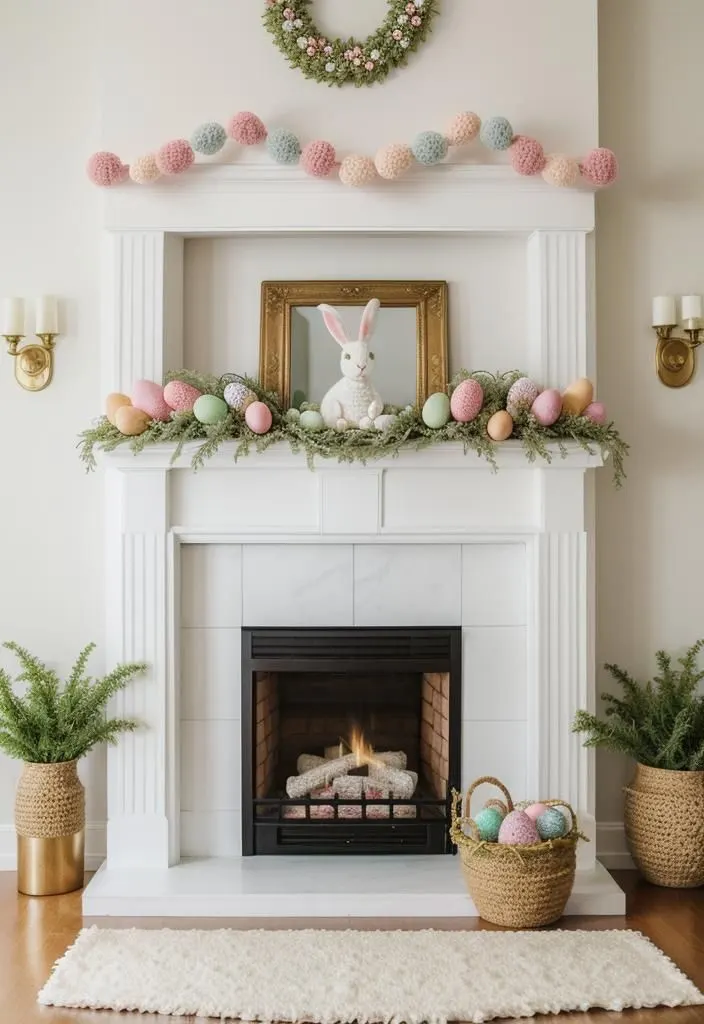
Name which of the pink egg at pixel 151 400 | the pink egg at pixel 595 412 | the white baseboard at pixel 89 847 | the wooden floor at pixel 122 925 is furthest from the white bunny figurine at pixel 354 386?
the white baseboard at pixel 89 847

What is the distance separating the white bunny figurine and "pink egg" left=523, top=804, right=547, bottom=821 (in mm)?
1200

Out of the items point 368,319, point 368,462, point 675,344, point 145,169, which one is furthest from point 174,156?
point 675,344

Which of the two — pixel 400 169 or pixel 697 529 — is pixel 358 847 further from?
pixel 400 169

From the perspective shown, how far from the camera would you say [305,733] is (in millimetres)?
3414

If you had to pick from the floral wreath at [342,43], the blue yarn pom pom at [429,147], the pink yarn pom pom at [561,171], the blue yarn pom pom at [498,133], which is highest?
the floral wreath at [342,43]

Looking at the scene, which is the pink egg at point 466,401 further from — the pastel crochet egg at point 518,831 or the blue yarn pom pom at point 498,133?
the pastel crochet egg at point 518,831

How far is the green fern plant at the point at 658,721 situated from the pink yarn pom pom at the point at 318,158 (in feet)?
6.02

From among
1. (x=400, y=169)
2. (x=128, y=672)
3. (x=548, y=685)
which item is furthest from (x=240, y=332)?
(x=548, y=685)

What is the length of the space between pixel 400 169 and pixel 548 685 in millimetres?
1644

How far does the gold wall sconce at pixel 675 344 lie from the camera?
3.40 metres

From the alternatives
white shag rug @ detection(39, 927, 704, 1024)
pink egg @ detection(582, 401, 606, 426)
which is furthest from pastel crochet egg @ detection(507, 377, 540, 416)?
white shag rug @ detection(39, 927, 704, 1024)

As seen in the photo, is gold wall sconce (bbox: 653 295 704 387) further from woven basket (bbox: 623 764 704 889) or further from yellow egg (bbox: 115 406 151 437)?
yellow egg (bbox: 115 406 151 437)

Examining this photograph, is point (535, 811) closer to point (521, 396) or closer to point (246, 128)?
point (521, 396)

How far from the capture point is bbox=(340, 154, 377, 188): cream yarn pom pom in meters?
3.14
